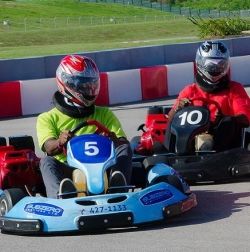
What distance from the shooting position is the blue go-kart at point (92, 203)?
6.21 meters

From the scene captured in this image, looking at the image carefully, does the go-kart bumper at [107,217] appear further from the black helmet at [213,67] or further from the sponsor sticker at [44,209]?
the black helmet at [213,67]

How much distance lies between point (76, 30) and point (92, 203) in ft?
128

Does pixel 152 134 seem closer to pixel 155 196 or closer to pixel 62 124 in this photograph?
pixel 62 124

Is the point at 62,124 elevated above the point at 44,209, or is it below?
above

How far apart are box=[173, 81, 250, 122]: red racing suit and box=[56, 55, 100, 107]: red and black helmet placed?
1793 millimetres

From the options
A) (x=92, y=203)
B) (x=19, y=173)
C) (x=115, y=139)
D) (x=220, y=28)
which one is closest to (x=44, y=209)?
(x=92, y=203)

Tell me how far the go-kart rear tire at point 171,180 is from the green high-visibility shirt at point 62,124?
56 cm

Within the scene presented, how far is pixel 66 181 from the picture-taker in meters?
6.47

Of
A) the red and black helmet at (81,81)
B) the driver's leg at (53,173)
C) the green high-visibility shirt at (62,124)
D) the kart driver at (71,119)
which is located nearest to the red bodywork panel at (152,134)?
the green high-visibility shirt at (62,124)

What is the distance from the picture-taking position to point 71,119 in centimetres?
723

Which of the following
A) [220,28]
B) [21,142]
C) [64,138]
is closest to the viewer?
[64,138]

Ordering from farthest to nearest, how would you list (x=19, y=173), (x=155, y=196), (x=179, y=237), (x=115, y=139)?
(x=19, y=173), (x=115, y=139), (x=155, y=196), (x=179, y=237)

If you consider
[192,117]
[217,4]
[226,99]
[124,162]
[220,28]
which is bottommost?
[124,162]

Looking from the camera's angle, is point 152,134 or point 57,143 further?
point 152,134
